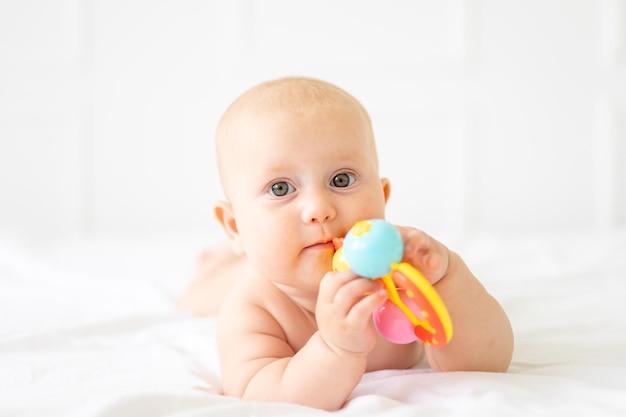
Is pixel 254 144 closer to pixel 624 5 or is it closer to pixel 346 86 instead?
pixel 346 86

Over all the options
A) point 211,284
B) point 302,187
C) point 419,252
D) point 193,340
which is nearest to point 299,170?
point 302,187

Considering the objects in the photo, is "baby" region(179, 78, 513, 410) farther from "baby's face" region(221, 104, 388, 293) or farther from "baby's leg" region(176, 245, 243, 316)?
"baby's leg" region(176, 245, 243, 316)

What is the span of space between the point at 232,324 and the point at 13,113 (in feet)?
6.90

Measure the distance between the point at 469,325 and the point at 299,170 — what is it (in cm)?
29

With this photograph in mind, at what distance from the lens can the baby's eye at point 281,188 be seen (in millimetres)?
916

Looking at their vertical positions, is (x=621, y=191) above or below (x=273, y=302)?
below

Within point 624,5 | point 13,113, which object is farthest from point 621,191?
point 13,113

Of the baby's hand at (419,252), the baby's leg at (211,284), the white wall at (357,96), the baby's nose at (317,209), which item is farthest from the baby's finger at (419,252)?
the white wall at (357,96)

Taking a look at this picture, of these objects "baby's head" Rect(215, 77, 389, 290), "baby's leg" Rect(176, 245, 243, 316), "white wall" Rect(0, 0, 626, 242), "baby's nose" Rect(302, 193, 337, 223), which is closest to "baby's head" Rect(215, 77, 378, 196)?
"baby's head" Rect(215, 77, 389, 290)

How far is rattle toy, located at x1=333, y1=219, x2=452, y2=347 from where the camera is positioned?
705 mm

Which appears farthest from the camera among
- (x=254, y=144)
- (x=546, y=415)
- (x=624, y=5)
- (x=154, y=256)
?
(x=624, y=5)

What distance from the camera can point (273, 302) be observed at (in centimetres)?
100

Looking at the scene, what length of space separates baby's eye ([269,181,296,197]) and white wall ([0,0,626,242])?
1762mm

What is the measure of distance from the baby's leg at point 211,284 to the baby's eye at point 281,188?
0.51 m
